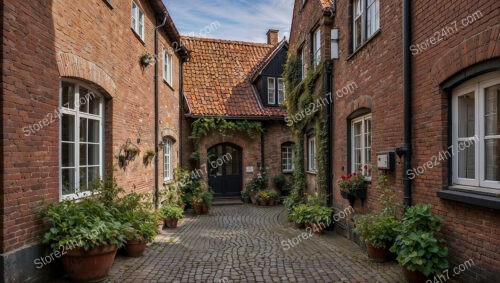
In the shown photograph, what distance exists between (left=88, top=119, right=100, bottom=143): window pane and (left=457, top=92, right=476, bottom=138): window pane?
644cm

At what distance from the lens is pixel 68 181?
19.2 feet

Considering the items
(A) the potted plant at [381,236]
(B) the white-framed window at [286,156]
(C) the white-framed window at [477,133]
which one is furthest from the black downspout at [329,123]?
(B) the white-framed window at [286,156]

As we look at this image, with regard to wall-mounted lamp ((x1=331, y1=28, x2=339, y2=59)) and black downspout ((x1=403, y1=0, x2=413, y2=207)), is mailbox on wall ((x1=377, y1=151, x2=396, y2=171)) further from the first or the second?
wall-mounted lamp ((x1=331, y1=28, x2=339, y2=59))

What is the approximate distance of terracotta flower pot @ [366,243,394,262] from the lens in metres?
5.92

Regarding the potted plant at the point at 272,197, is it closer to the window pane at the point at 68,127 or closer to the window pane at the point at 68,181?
the window pane at the point at 68,181

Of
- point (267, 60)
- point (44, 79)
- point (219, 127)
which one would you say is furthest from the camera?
point (267, 60)

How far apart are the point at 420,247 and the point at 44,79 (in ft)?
19.1

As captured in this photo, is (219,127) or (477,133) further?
(219,127)

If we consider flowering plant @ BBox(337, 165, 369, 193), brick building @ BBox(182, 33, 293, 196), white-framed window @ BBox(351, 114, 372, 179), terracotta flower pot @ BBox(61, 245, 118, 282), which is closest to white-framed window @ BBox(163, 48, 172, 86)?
brick building @ BBox(182, 33, 293, 196)

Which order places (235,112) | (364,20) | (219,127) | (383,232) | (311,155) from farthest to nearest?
(235,112), (219,127), (311,155), (364,20), (383,232)

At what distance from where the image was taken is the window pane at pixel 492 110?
415 centimetres

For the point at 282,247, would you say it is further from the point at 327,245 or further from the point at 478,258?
the point at 478,258

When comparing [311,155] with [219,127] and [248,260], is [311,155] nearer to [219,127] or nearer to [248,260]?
[219,127]

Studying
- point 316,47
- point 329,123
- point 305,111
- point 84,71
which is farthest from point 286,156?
point 84,71
